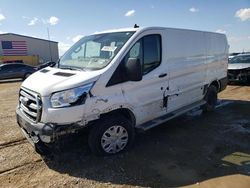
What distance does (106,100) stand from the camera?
4.47 meters

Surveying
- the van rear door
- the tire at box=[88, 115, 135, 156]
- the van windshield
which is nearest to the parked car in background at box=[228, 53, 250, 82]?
the van rear door

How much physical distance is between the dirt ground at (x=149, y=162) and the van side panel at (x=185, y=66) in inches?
31.5

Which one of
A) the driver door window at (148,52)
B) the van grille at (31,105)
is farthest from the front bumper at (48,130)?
the driver door window at (148,52)

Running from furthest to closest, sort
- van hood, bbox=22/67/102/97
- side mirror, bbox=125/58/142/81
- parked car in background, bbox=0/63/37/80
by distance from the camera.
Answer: parked car in background, bbox=0/63/37/80 → side mirror, bbox=125/58/142/81 → van hood, bbox=22/67/102/97

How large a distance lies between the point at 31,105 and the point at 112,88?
1.32 metres

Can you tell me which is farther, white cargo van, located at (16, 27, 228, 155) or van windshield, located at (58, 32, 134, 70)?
van windshield, located at (58, 32, 134, 70)

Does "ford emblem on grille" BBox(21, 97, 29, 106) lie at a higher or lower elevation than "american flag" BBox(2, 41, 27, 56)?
lower

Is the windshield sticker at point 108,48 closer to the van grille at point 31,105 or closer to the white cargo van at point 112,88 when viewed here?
the white cargo van at point 112,88

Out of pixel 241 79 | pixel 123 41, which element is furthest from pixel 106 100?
pixel 241 79

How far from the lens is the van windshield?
187 inches

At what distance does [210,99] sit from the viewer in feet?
25.7

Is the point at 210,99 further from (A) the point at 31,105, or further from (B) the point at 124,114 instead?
(A) the point at 31,105

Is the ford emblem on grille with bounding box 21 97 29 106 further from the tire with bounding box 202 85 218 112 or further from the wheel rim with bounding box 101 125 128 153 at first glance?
the tire with bounding box 202 85 218 112

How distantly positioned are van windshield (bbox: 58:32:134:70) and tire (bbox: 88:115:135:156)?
926 mm
